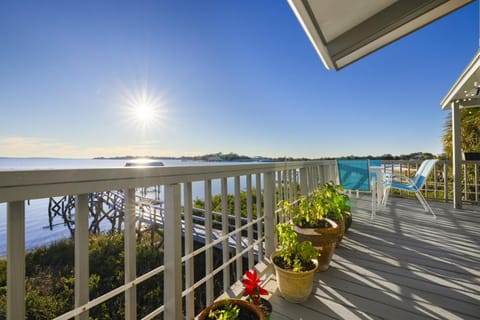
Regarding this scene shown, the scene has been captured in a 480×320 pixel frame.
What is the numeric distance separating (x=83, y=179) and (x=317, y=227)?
194 centimetres

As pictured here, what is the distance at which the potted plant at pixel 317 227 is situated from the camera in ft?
6.48

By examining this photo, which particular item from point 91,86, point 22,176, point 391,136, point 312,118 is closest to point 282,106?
point 312,118

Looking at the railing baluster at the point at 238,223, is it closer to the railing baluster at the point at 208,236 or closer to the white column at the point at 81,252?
the railing baluster at the point at 208,236

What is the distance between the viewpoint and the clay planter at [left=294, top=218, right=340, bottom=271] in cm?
197

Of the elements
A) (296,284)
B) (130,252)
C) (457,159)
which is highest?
(457,159)

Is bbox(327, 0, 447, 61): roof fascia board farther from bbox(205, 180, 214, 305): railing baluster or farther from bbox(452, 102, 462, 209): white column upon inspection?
bbox(452, 102, 462, 209): white column

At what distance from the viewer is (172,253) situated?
3.55 ft

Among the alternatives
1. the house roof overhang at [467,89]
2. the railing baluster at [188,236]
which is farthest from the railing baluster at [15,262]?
the house roof overhang at [467,89]

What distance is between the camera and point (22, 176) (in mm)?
581

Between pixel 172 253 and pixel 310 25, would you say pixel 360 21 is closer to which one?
pixel 310 25

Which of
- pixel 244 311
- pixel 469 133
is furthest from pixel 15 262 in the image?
pixel 469 133

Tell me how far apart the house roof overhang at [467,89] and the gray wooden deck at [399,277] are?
7.18ft

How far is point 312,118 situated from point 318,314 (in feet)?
34.3

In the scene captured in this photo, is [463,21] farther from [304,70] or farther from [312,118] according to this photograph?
[312,118]
